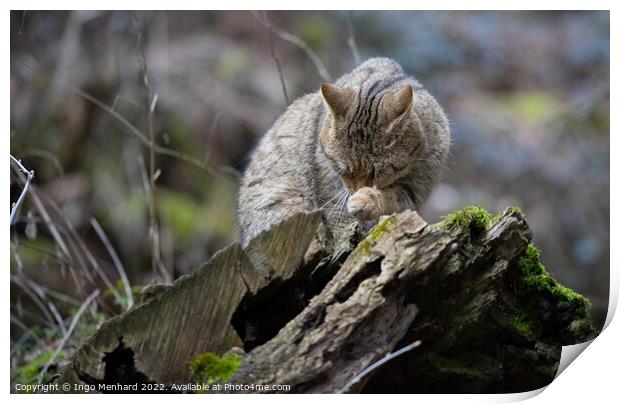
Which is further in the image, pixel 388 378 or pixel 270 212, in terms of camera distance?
pixel 270 212

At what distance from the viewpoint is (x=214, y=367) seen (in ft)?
10.9

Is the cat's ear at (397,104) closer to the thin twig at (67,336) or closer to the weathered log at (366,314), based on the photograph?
the weathered log at (366,314)

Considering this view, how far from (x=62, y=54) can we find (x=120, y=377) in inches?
215

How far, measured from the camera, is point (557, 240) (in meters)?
9.10

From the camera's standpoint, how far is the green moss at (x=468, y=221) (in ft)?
11.6

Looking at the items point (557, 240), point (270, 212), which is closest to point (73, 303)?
point (270, 212)

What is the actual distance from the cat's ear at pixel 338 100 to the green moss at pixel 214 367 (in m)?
1.70

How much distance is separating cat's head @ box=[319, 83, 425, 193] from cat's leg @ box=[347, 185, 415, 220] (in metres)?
0.06

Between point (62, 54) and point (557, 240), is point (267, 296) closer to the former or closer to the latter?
point (62, 54)

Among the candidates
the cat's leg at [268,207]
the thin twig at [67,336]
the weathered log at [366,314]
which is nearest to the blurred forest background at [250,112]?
the thin twig at [67,336]

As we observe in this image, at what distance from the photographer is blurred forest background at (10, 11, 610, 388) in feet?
26.2
